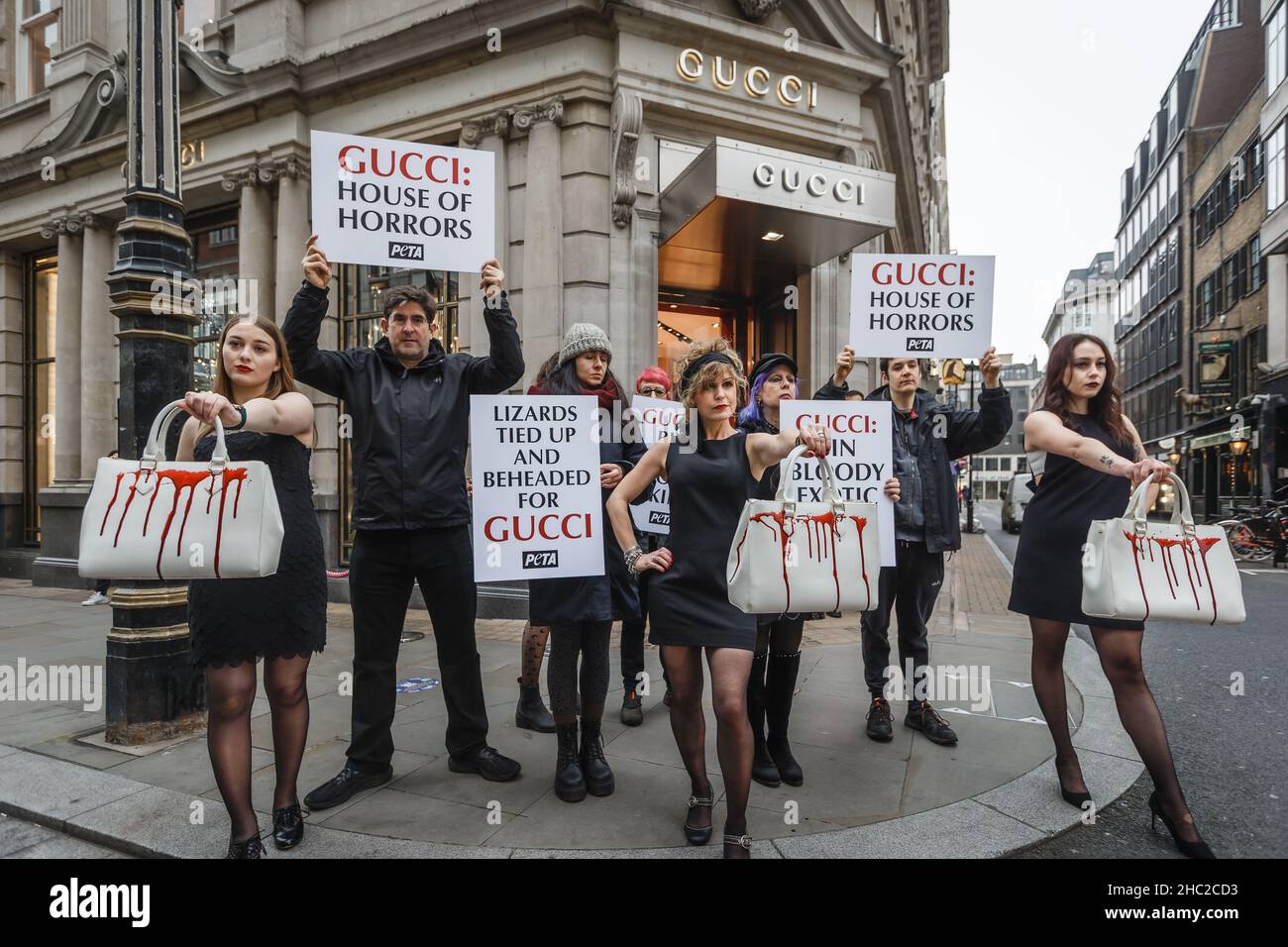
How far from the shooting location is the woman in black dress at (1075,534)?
10.1 feet

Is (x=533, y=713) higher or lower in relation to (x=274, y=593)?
lower

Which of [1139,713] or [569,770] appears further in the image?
[569,770]

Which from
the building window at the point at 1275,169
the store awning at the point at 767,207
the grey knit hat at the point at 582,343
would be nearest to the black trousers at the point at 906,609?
the grey knit hat at the point at 582,343

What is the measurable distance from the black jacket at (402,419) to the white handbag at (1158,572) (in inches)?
106

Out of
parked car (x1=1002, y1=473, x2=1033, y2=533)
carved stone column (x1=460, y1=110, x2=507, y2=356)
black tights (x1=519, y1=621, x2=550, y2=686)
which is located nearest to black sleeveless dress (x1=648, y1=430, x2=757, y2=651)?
black tights (x1=519, y1=621, x2=550, y2=686)

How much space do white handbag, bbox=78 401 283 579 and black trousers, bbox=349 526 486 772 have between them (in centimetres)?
94

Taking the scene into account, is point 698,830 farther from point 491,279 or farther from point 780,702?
point 491,279

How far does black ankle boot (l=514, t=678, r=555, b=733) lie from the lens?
14.5ft

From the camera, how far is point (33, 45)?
1323cm

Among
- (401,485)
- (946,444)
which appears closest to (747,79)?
(946,444)

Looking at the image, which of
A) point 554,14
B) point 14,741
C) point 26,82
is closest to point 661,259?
point 554,14

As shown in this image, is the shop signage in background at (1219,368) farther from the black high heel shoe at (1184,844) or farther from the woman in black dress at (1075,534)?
the black high heel shoe at (1184,844)

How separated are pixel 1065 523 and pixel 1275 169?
30840mm

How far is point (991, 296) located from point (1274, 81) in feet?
100
